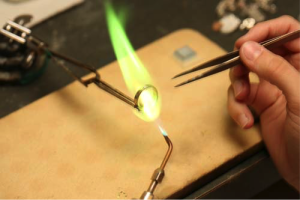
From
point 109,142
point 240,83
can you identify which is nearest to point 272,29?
point 240,83

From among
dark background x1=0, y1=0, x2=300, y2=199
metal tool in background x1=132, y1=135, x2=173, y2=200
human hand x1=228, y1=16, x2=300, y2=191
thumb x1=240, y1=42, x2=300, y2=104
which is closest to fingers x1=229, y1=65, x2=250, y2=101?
human hand x1=228, y1=16, x2=300, y2=191

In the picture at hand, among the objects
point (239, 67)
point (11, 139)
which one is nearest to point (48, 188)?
point (11, 139)

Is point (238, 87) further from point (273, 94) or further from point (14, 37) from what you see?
point (14, 37)

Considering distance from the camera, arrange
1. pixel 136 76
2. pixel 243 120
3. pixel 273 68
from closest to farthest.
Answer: pixel 273 68
pixel 243 120
pixel 136 76

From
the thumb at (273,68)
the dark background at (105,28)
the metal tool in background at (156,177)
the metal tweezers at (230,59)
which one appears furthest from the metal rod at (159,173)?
the dark background at (105,28)

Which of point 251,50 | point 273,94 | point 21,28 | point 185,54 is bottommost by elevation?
point 273,94

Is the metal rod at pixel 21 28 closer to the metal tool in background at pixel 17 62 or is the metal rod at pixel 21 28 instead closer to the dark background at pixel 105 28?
the metal tool in background at pixel 17 62

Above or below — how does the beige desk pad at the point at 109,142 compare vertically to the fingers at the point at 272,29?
below
